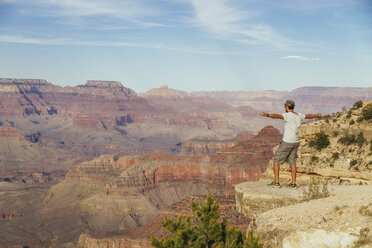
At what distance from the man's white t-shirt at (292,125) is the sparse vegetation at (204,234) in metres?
3.17

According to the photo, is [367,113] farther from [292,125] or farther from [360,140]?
[292,125]

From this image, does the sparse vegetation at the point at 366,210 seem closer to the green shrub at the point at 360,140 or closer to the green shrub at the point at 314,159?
the green shrub at the point at 314,159

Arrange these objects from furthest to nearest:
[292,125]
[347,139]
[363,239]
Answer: [347,139], [292,125], [363,239]

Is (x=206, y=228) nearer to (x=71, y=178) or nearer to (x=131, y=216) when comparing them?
(x=131, y=216)

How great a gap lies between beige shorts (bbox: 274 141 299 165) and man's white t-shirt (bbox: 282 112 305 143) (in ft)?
0.55

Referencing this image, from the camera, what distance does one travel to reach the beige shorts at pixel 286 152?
1739 centimetres

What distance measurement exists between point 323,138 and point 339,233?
932 centimetres

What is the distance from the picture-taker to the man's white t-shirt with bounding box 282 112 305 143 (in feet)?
55.5

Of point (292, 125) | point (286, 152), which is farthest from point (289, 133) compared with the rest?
point (286, 152)

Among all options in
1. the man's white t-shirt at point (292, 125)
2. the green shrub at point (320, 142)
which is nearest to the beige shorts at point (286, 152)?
the man's white t-shirt at point (292, 125)

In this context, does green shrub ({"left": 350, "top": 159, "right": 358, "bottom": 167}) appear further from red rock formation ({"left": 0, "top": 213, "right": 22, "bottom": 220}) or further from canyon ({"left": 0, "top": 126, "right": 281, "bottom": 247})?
red rock formation ({"left": 0, "top": 213, "right": 22, "bottom": 220})

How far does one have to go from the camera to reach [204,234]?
16.6 m

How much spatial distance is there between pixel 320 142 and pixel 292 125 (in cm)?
518

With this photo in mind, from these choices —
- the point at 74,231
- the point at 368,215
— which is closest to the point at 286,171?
the point at 368,215
